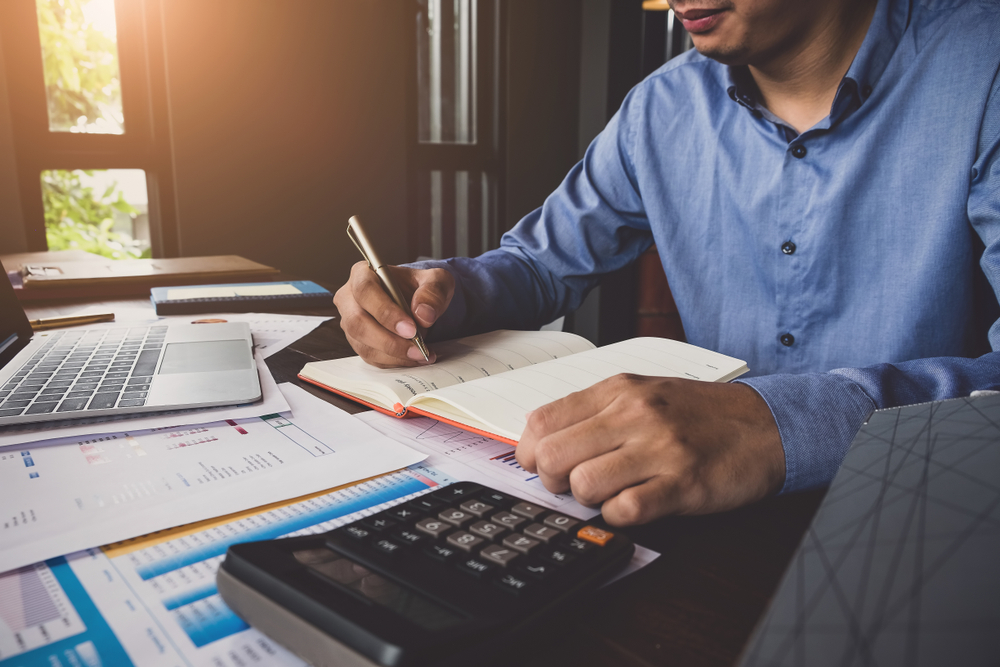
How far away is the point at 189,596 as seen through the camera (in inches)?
12.4

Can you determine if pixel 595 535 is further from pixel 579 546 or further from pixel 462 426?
pixel 462 426

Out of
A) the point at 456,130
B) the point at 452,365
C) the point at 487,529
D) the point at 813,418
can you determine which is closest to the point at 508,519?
the point at 487,529

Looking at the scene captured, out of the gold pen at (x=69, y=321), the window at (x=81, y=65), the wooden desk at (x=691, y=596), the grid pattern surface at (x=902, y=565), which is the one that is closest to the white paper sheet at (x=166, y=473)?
the wooden desk at (x=691, y=596)

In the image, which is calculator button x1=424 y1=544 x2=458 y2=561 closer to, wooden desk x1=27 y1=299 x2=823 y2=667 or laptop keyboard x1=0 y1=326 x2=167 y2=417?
wooden desk x1=27 y1=299 x2=823 y2=667

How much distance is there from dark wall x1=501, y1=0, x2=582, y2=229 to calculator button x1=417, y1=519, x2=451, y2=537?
9.71 feet

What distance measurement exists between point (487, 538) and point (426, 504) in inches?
2.0

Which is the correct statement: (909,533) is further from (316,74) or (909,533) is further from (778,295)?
(316,74)

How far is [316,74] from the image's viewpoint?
247 cm

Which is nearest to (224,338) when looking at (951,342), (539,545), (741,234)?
(539,545)

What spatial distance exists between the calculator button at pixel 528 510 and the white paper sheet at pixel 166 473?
0.13 metres

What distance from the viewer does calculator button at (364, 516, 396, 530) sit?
0.35 metres

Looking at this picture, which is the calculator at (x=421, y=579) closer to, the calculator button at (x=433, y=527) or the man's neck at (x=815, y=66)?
the calculator button at (x=433, y=527)

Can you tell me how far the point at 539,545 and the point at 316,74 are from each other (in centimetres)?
251

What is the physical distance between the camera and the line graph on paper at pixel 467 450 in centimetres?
46
